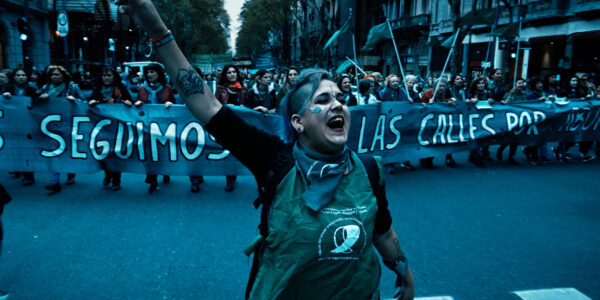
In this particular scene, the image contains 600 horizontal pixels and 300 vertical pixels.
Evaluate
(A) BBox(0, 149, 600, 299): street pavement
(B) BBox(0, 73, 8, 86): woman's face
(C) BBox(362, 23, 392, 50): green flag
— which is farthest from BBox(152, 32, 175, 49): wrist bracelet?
→ (C) BBox(362, 23, 392, 50): green flag

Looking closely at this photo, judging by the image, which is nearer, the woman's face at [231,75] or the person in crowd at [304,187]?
the person in crowd at [304,187]

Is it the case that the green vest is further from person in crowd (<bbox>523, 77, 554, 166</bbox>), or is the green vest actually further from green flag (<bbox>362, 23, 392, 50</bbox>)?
green flag (<bbox>362, 23, 392, 50</bbox>)

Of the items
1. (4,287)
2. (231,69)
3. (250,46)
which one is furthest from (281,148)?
(250,46)

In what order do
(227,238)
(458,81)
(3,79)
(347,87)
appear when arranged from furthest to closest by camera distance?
(458,81)
(347,87)
(3,79)
(227,238)

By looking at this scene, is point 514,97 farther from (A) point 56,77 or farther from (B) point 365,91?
(A) point 56,77

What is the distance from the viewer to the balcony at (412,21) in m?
36.6

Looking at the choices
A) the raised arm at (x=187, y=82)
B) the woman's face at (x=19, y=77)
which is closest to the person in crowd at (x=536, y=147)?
the raised arm at (x=187, y=82)

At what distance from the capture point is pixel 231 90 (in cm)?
704

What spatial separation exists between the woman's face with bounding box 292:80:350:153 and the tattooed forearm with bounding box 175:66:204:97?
41 centimetres

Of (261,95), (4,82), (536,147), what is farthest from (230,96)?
(536,147)

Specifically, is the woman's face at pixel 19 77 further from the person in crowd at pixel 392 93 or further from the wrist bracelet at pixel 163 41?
the wrist bracelet at pixel 163 41

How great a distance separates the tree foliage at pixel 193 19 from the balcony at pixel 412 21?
67.8ft

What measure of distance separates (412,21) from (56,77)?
116 feet

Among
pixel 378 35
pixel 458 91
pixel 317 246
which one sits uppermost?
pixel 378 35
